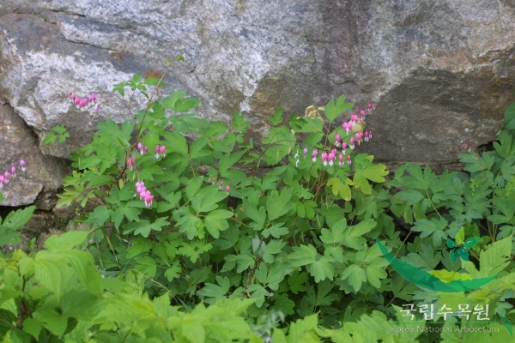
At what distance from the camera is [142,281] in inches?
106

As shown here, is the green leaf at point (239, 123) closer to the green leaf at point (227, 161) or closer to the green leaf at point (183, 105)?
the green leaf at point (227, 161)

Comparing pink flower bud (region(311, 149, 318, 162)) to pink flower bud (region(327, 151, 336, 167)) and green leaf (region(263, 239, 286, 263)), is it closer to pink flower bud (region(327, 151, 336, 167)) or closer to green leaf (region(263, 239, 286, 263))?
pink flower bud (region(327, 151, 336, 167))

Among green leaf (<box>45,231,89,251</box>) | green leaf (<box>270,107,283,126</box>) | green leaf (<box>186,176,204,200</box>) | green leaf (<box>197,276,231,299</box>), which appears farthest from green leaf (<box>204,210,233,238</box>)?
green leaf (<box>45,231,89,251</box>)

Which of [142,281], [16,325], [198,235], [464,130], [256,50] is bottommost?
[142,281]

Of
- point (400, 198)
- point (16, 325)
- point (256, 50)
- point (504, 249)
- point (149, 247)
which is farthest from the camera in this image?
point (256, 50)

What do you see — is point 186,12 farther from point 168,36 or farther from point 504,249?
point 504,249

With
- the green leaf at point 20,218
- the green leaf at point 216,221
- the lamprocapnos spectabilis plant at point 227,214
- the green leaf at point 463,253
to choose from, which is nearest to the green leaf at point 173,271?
the lamprocapnos spectabilis plant at point 227,214

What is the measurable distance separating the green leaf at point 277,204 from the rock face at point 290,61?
0.76m

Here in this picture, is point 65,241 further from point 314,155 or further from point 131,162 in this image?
point 314,155

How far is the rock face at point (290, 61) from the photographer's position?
3400 millimetres

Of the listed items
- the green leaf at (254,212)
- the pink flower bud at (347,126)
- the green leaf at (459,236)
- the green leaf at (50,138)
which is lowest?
the green leaf at (254,212)

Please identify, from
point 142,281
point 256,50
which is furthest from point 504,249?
point 256,50

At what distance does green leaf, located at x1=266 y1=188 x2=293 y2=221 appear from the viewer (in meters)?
2.91

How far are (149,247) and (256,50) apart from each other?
4.51ft
